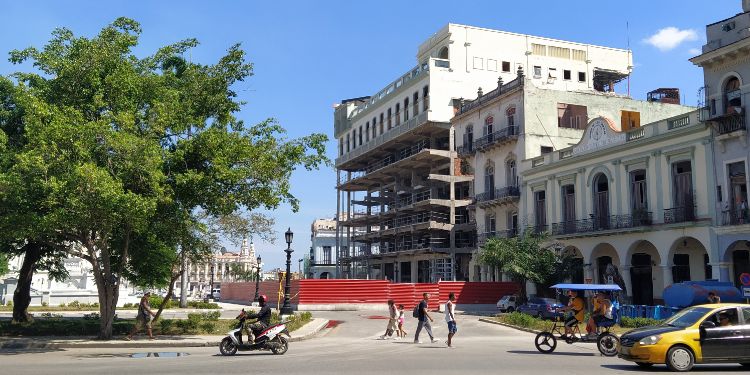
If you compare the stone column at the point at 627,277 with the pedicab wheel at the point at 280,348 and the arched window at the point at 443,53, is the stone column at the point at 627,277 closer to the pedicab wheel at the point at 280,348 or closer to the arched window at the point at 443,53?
the pedicab wheel at the point at 280,348

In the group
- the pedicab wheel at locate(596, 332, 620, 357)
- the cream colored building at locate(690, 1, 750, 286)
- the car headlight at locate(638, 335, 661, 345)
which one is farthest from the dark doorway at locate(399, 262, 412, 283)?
the car headlight at locate(638, 335, 661, 345)

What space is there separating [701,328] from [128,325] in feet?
63.1

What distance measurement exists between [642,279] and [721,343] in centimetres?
2573

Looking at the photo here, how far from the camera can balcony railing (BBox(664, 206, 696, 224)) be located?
34031 millimetres

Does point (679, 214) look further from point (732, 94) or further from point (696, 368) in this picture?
point (696, 368)

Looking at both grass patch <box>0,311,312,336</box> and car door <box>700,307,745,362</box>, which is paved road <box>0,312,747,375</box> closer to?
car door <box>700,307,745,362</box>

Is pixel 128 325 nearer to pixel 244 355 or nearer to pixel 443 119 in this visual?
pixel 244 355

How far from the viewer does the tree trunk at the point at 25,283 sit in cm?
2648

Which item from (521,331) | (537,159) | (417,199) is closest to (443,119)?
(417,199)

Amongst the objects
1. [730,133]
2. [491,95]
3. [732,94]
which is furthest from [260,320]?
[491,95]

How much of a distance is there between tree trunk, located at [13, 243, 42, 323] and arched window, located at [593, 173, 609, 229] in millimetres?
29117

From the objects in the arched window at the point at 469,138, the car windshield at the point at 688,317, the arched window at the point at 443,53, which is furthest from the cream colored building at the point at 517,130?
the car windshield at the point at 688,317

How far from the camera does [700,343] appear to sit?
1452cm

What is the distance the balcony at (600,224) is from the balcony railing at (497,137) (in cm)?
877
